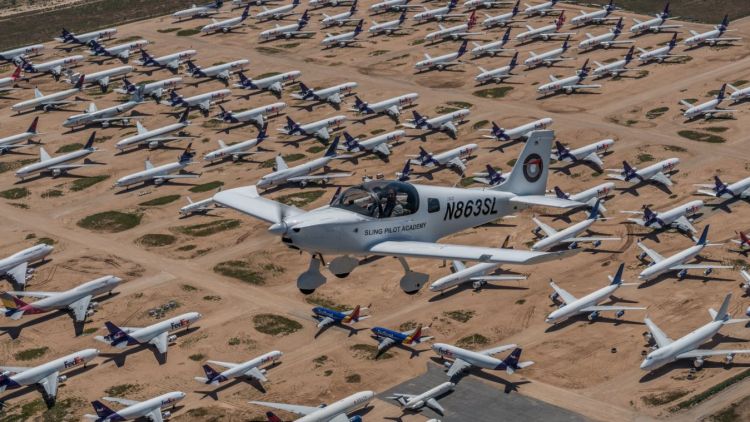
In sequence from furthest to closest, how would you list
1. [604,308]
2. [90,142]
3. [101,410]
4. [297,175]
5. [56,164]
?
[90,142]
[56,164]
[297,175]
[604,308]
[101,410]

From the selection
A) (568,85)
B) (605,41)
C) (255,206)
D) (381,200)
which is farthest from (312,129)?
(381,200)

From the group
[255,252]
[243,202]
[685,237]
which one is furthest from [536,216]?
[243,202]

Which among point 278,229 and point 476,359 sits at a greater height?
point 278,229

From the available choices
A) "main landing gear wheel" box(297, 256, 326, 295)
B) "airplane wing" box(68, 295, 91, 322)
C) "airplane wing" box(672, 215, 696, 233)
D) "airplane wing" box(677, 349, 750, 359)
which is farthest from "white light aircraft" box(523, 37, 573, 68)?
"main landing gear wheel" box(297, 256, 326, 295)

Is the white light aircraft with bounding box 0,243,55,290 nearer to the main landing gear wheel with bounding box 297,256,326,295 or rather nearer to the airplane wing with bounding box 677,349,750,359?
the main landing gear wheel with bounding box 297,256,326,295

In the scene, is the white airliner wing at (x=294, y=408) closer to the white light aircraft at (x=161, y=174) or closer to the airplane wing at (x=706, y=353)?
the airplane wing at (x=706, y=353)

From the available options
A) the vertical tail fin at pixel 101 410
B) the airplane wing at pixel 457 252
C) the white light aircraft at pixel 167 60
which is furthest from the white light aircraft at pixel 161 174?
the airplane wing at pixel 457 252

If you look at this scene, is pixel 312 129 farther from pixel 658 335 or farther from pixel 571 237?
pixel 658 335
